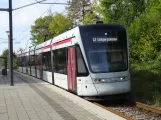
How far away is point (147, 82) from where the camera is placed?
21469 millimetres

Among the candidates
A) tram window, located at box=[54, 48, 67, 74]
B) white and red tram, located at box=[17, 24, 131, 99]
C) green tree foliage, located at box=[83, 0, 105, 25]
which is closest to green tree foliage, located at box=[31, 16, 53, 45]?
green tree foliage, located at box=[83, 0, 105, 25]

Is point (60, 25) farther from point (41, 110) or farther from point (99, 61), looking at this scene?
point (41, 110)

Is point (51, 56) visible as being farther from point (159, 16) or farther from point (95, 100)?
point (159, 16)

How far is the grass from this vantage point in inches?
652

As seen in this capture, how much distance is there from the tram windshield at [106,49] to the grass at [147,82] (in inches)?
90.5

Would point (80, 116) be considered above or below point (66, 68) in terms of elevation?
below

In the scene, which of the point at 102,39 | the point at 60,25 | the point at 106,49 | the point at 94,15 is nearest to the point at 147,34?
the point at 102,39

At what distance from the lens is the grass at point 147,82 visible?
1655cm

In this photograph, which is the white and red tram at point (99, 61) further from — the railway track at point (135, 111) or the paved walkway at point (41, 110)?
the paved walkway at point (41, 110)

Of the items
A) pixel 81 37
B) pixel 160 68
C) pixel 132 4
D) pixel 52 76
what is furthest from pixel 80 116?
pixel 132 4

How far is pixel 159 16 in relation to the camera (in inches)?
1139

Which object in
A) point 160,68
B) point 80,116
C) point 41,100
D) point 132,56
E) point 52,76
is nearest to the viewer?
point 80,116

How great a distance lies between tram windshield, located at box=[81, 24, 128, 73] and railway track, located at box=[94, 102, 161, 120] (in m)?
1.48

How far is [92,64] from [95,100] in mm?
1513
